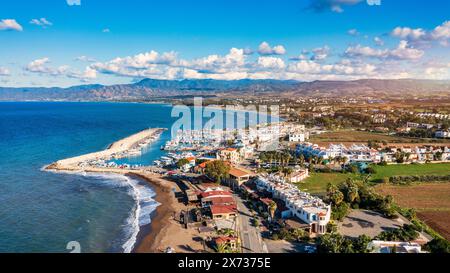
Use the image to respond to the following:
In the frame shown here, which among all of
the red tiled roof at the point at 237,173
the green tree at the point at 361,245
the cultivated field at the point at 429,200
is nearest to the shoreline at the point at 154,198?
the red tiled roof at the point at 237,173

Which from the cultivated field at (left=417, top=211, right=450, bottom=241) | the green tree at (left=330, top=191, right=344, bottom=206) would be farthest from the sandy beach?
the cultivated field at (left=417, top=211, right=450, bottom=241)

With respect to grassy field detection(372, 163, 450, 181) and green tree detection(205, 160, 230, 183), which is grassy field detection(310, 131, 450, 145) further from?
green tree detection(205, 160, 230, 183)

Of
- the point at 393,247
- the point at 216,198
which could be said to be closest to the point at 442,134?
the point at 216,198

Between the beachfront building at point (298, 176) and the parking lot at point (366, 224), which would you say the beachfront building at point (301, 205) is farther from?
the beachfront building at point (298, 176)

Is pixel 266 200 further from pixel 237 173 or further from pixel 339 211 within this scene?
pixel 237 173
